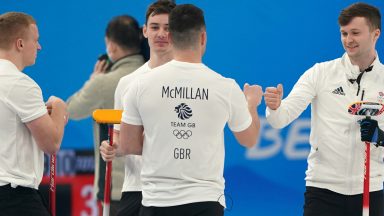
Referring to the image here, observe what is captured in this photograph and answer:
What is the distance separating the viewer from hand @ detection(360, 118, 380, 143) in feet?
15.7

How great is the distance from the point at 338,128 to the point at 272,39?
8.31 feet

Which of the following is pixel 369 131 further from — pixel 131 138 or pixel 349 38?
pixel 131 138

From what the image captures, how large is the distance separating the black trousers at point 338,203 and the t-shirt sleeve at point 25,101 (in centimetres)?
174

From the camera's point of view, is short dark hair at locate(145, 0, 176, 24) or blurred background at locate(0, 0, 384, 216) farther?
blurred background at locate(0, 0, 384, 216)

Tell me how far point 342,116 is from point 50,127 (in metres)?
1.73

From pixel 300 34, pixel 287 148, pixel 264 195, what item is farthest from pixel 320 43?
pixel 264 195

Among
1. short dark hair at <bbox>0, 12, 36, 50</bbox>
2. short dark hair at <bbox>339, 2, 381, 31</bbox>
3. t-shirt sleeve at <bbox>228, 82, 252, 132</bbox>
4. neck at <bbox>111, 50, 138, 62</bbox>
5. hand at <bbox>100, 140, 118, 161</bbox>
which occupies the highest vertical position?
short dark hair at <bbox>339, 2, 381, 31</bbox>

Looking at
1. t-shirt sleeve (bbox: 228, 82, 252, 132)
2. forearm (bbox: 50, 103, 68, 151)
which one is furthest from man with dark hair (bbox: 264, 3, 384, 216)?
forearm (bbox: 50, 103, 68, 151)

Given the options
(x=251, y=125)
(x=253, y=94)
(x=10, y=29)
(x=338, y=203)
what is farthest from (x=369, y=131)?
(x=10, y=29)

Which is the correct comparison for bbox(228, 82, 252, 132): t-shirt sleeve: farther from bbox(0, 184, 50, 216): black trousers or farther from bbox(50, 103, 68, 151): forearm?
bbox(0, 184, 50, 216): black trousers

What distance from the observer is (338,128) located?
16.4 feet

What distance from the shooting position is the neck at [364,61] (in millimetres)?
5125

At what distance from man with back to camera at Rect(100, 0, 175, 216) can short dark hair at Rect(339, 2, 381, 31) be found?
40.8 inches

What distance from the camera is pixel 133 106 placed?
13.5 ft
